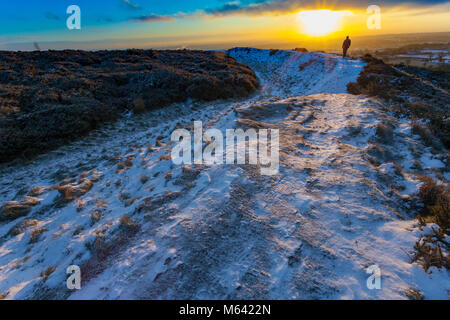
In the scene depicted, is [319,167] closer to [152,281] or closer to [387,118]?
[152,281]

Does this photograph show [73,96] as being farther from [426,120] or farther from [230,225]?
[426,120]

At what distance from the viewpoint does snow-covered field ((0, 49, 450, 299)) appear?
118 inches

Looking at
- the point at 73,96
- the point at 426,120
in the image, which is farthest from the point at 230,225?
the point at 73,96

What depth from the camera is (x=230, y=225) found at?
3.88 meters

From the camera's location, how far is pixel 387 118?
9.29m

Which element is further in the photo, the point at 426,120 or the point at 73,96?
the point at 73,96


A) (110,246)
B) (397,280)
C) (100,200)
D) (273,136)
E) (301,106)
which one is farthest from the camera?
(301,106)

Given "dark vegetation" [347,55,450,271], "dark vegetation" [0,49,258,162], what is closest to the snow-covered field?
"dark vegetation" [347,55,450,271]

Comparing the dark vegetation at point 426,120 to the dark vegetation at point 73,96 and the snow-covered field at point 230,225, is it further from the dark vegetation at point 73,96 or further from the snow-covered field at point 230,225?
the dark vegetation at point 73,96

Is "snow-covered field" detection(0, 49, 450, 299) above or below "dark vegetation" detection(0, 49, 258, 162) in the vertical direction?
below

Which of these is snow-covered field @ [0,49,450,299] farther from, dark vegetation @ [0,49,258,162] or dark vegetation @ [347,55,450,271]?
dark vegetation @ [0,49,258,162]

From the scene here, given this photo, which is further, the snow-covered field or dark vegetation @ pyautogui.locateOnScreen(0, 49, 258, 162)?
dark vegetation @ pyautogui.locateOnScreen(0, 49, 258, 162)

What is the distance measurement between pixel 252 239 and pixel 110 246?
2.70 m
